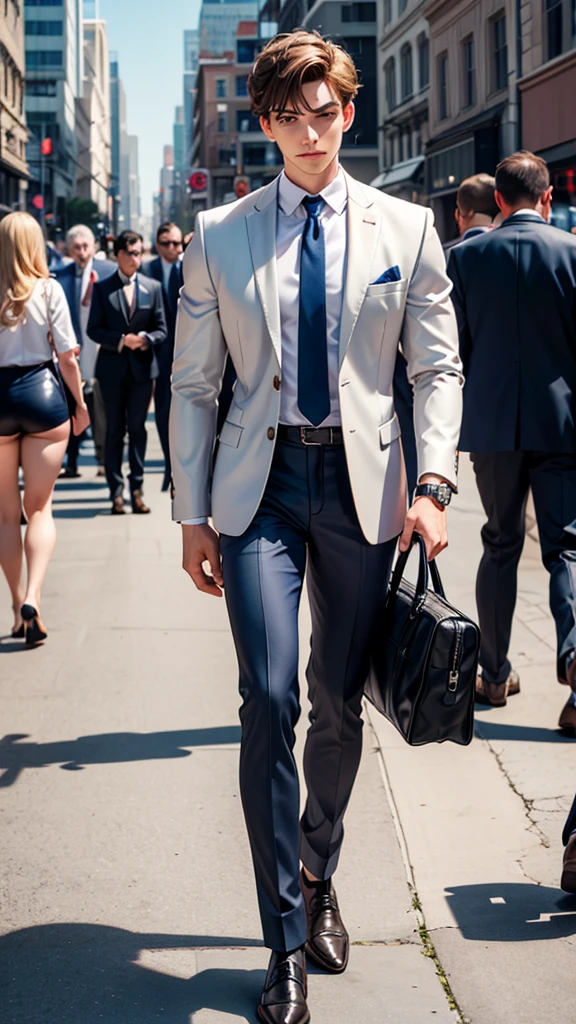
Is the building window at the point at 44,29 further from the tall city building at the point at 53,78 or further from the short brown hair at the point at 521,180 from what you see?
the short brown hair at the point at 521,180

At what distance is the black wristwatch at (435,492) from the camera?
2.96 metres

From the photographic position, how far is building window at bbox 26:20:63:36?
12794cm

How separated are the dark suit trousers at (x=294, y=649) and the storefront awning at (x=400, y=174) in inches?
498

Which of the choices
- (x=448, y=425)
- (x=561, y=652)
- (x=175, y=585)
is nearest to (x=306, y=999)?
(x=561, y=652)

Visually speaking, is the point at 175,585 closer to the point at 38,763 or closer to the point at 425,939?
the point at 38,763

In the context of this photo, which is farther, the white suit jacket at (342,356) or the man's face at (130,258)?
the man's face at (130,258)

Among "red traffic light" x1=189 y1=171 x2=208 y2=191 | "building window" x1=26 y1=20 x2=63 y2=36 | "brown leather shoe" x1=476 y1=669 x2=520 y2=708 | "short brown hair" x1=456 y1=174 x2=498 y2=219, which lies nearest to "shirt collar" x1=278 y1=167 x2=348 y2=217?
"brown leather shoe" x1=476 y1=669 x2=520 y2=708

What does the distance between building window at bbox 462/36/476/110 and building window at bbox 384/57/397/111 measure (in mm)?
732

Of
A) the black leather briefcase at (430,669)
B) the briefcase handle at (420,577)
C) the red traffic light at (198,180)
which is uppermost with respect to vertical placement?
the red traffic light at (198,180)

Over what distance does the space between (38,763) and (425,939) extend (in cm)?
184

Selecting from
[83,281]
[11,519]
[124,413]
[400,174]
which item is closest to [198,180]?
[400,174]

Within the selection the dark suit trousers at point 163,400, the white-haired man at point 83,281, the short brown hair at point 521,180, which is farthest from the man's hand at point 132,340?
the short brown hair at point 521,180

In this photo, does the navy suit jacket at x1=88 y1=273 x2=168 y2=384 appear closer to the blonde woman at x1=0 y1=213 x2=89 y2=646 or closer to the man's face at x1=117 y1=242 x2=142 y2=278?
the man's face at x1=117 y1=242 x2=142 y2=278

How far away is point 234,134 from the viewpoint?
390 ft
